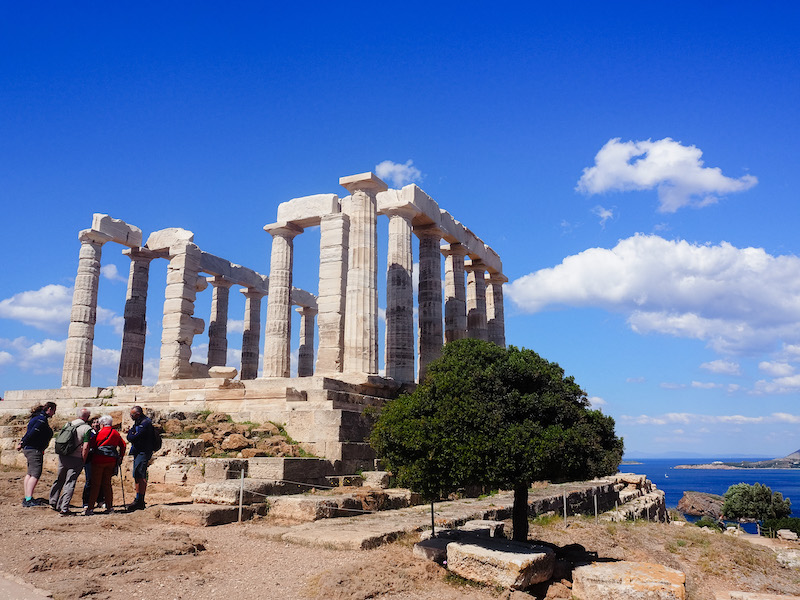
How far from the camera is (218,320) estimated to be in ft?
116

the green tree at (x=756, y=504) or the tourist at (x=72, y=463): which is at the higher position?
the tourist at (x=72, y=463)

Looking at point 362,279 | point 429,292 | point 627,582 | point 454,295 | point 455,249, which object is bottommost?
point 627,582

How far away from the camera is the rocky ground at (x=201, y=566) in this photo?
7.24 meters

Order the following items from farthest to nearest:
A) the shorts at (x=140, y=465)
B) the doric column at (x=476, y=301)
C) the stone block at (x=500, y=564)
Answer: the doric column at (x=476, y=301) → the shorts at (x=140, y=465) → the stone block at (x=500, y=564)

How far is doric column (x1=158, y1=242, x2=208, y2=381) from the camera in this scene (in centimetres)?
2870

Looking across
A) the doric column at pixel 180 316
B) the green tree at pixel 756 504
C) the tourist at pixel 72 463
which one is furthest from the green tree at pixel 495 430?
the green tree at pixel 756 504

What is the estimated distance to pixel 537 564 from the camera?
838 centimetres

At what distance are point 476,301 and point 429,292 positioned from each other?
590cm

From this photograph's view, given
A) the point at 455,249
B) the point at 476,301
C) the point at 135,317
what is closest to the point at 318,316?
the point at 455,249

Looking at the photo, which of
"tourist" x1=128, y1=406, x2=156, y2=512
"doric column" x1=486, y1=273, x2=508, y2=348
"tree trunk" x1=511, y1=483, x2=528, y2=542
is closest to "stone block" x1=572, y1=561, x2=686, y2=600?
"tree trunk" x1=511, y1=483, x2=528, y2=542

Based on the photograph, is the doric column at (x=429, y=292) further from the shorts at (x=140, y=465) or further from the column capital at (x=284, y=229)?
the shorts at (x=140, y=465)

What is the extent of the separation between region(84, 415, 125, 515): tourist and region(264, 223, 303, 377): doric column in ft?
50.7

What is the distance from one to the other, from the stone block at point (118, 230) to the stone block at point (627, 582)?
2891 cm

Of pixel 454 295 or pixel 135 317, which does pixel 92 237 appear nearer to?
pixel 135 317
